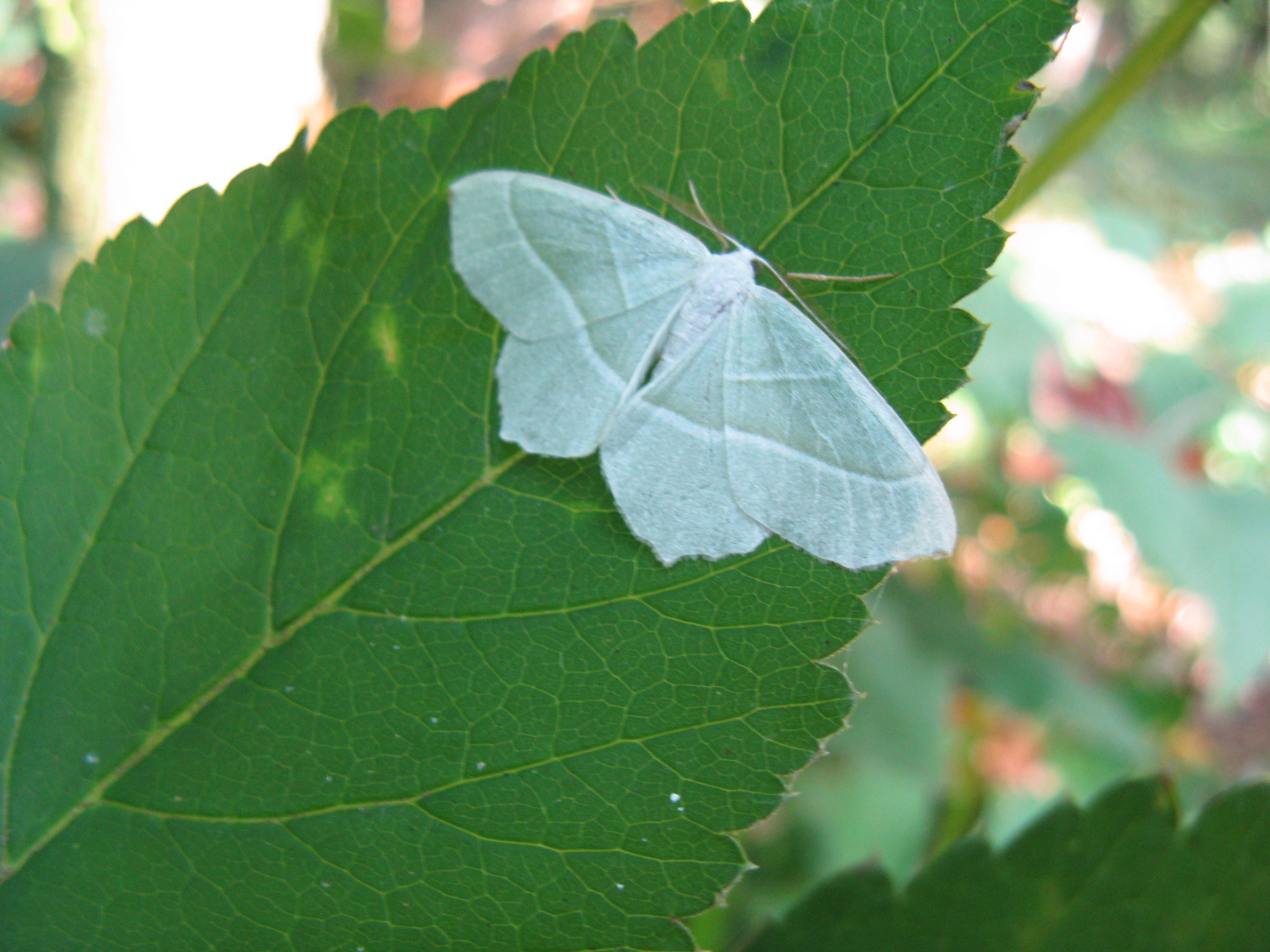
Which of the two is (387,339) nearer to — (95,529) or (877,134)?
(95,529)

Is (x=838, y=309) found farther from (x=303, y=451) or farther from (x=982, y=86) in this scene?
(x=303, y=451)

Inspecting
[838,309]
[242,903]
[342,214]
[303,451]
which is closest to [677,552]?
[838,309]

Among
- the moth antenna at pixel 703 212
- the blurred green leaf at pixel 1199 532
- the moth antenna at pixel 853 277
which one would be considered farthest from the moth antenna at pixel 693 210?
the blurred green leaf at pixel 1199 532

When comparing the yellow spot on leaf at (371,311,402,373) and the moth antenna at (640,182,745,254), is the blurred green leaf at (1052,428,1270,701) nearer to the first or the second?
the moth antenna at (640,182,745,254)

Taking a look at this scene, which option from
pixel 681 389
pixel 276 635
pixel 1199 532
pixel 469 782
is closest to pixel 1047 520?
pixel 1199 532

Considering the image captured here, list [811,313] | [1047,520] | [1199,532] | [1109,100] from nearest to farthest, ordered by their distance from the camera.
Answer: [811,313]
[1109,100]
[1199,532]
[1047,520]

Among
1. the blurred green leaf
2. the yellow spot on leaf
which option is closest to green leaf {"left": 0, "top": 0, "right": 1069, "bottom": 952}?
the yellow spot on leaf

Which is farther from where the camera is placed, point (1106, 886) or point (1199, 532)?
point (1199, 532)
